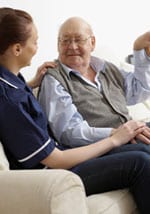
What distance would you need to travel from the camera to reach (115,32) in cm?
305

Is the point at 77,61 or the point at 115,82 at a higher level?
the point at 77,61

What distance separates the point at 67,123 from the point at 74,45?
0.39 meters

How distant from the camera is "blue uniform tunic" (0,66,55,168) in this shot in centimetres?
133

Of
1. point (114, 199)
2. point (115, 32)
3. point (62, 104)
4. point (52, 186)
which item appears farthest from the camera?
point (115, 32)

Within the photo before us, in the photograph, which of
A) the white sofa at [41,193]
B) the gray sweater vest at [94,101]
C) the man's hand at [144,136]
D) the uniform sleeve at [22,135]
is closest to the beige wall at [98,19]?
the gray sweater vest at [94,101]

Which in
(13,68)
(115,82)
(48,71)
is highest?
(13,68)

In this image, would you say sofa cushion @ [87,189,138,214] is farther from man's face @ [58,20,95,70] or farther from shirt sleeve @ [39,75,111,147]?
man's face @ [58,20,95,70]

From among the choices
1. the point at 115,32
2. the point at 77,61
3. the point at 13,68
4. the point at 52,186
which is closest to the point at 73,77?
the point at 77,61

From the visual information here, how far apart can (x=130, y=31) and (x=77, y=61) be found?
145 cm

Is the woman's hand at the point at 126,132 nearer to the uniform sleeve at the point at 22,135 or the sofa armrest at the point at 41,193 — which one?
the uniform sleeve at the point at 22,135

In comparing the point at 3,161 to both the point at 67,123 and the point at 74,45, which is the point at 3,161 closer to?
the point at 67,123

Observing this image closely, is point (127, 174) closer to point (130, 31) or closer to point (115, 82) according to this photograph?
point (115, 82)

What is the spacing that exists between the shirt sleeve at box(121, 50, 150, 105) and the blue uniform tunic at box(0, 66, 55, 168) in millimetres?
694

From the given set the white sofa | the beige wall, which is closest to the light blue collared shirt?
the white sofa
